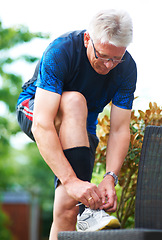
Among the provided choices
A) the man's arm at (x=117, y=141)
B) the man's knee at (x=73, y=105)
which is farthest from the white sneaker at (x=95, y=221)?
the man's knee at (x=73, y=105)

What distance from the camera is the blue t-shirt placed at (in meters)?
1.90

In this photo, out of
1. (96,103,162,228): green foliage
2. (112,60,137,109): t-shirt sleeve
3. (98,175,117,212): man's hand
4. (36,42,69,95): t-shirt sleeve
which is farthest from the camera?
(96,103,162,228): green foliage

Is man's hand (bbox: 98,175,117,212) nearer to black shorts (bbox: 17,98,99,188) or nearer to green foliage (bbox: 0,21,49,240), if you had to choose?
black shorts (bbox: 17,98,99,188)

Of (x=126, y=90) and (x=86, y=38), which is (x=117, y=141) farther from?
(x=86, y=38)

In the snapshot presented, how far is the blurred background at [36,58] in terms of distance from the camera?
354 centimetres

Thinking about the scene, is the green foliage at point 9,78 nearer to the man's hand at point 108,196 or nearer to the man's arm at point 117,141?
the man's arm at point 117,141

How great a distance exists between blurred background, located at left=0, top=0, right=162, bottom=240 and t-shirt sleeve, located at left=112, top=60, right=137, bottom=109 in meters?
0.18

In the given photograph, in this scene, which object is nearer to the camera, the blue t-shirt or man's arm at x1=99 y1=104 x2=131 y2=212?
the blue t-shirt

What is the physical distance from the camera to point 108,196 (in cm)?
179

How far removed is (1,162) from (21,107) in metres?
11.2

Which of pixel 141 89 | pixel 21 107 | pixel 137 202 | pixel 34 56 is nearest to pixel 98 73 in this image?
pixel 21 107

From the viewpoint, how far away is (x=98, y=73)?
205cm

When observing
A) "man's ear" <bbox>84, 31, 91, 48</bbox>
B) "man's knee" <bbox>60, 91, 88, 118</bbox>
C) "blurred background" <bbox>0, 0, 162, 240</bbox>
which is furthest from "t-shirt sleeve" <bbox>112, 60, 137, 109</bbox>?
"man's knee" <bbox>60, 91, 88, 118</bbox>

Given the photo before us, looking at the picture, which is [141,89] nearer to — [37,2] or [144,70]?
[144,70]
